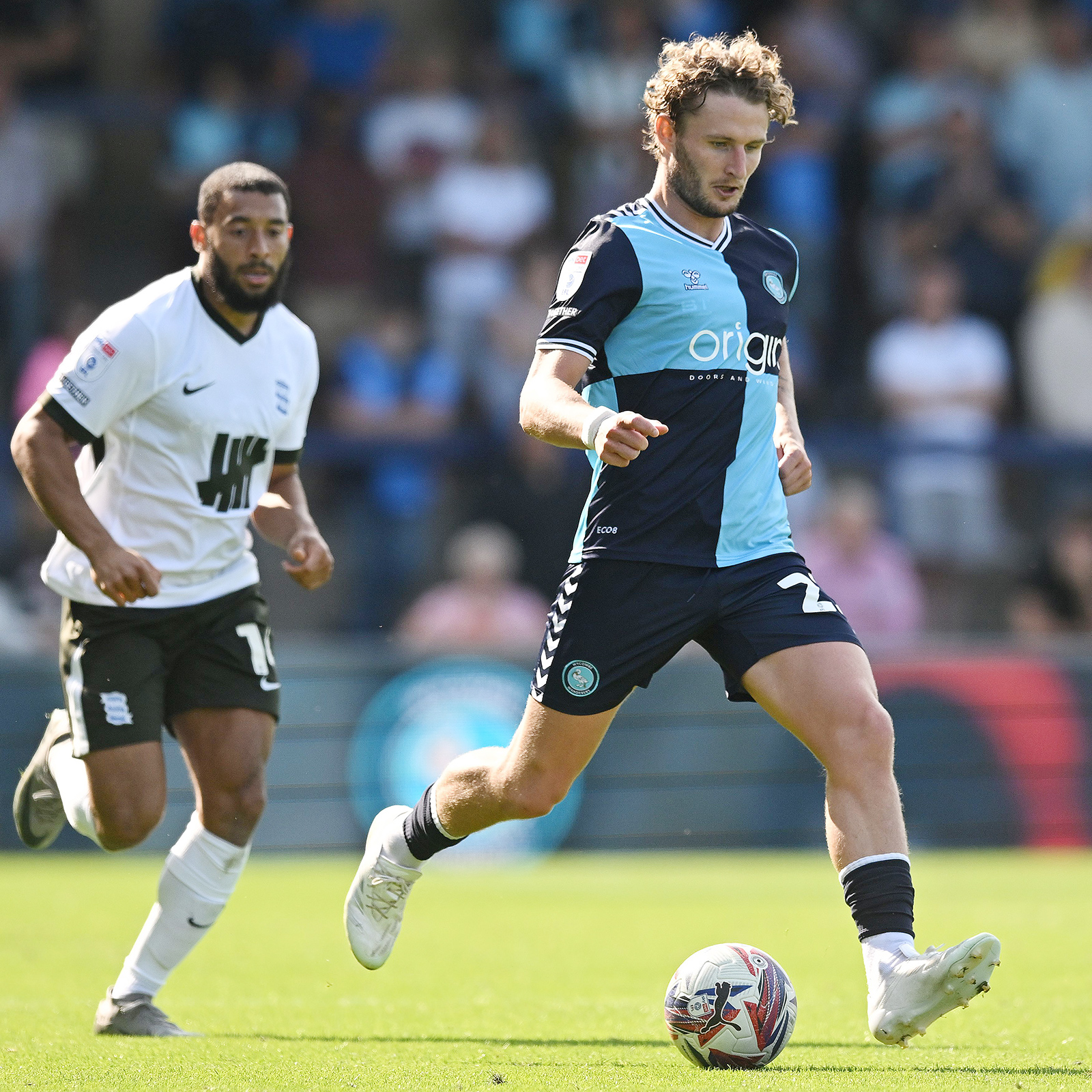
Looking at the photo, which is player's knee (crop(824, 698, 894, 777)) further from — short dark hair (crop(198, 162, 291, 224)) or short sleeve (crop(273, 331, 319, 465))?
short dark hair (crop(198, 162, 291, 224))

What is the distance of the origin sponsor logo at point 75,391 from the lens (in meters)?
5.57

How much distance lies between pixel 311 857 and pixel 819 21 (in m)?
8.40

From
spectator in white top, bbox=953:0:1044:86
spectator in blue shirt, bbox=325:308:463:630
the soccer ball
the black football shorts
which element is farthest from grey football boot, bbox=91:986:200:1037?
spectator in white top, bbox=953:0:1044:86

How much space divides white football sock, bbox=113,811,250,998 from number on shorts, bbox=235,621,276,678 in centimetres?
55

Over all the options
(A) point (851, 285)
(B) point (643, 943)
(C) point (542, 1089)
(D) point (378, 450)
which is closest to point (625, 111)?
(A) point (851, 285)

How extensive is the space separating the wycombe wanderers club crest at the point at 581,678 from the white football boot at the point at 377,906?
0.96 metres

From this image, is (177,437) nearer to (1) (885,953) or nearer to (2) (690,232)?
(2) (690,232)

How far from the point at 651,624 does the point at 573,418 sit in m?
0.71

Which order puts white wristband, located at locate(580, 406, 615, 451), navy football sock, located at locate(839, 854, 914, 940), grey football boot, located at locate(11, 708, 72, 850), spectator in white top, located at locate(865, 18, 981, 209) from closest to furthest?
white wristband, located at locate(580, 406, 615, 451), navy football sock, located at locate(839, 854, 914, 940), grey football boot, located at locate(11, 708, 72, 850), spectator in white top, located at locate(865, 18, 981, 209)

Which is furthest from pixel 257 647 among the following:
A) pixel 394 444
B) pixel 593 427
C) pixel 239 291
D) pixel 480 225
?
pixel 480 225

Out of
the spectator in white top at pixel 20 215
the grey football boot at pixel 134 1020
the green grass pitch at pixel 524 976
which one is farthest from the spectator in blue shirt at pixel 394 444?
the grey football boot at pixel 134 1020

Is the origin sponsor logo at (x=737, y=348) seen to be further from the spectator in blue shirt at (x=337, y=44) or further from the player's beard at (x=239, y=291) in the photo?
the spectator in blue shirt at (x=337, y=44)

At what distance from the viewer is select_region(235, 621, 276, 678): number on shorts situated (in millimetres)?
5867

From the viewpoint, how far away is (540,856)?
11648 millimetres
